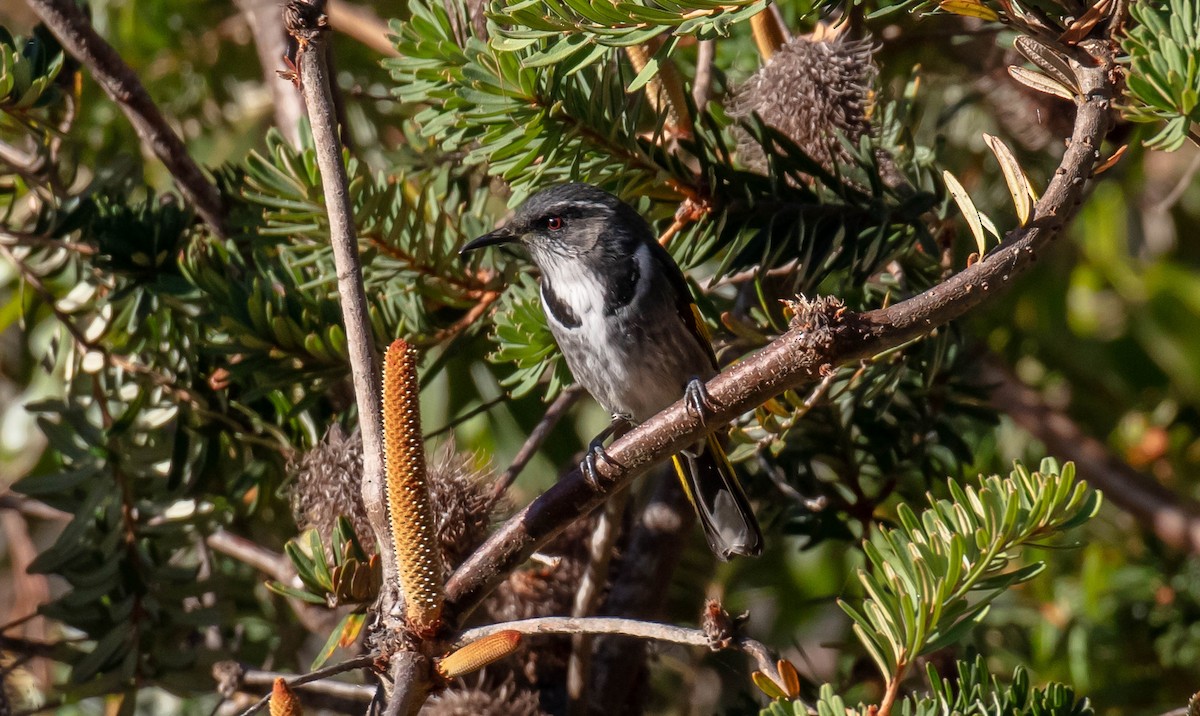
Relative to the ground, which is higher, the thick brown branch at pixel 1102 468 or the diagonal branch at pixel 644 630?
the diagonal branch at pixel 644 630

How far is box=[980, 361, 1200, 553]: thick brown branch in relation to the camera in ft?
10.8

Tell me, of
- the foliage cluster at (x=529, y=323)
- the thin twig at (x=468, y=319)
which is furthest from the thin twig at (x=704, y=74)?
the thin twig at (x=468, y=319)

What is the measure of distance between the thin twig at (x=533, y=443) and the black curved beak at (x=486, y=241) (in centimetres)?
35

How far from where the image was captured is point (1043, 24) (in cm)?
171

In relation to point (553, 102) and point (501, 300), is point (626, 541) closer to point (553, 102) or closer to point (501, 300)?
point (501, 300)

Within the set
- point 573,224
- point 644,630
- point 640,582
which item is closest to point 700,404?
point 644,630

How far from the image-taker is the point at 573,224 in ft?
10.0

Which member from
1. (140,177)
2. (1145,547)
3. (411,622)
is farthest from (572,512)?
(1145,547)

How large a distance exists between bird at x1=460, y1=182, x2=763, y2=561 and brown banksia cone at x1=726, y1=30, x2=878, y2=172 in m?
0.41

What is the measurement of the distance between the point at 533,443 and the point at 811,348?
0.99 m

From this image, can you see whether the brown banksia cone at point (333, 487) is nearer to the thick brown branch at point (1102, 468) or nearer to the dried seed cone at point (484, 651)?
the dried seed cone at point (484, 651)

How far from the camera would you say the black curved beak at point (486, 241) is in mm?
2396

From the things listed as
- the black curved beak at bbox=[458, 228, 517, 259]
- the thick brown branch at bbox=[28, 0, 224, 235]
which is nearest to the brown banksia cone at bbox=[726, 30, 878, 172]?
the black curved beak at bbox=[458, 228, 517, 259]

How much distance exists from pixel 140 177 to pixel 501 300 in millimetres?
1010
